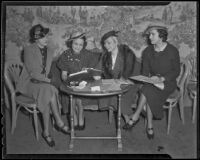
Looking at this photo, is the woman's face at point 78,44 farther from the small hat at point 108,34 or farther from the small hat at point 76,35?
the small hat at point 108,34

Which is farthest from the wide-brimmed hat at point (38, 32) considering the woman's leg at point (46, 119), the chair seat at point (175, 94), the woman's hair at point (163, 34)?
the chair seat at point (175, 94)

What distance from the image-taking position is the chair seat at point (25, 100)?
2924 millimetres

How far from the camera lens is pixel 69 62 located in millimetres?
2941

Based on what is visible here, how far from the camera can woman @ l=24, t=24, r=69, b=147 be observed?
2.91 m

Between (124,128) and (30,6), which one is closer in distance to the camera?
(30,6)

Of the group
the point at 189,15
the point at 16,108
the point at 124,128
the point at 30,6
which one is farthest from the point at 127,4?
the point at 16,108

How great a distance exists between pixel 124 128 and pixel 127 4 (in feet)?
3.33

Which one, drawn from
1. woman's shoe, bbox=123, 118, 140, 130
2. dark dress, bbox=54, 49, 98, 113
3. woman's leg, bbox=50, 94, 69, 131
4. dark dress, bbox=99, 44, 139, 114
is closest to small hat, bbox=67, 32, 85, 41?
dark dress, bbox=54, 49, 98, 113

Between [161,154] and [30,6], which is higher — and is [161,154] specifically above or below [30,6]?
below

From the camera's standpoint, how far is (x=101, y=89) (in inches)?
113

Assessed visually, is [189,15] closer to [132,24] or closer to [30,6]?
[132,24]

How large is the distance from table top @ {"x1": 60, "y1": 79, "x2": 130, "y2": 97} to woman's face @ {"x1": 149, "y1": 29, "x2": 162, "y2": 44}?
0.42 m

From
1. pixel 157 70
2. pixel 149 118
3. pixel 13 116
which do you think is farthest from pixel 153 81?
pixel 13 116

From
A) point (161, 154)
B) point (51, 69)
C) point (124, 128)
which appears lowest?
point (161, 154)
